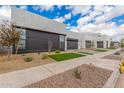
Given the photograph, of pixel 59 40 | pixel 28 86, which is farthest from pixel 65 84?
pixel 59 40

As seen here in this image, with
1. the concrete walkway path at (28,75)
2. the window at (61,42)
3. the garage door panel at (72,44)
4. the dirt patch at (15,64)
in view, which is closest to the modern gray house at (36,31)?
the window at (61,42)

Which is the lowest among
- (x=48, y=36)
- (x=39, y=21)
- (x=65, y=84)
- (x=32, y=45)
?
(x=65, y=84)

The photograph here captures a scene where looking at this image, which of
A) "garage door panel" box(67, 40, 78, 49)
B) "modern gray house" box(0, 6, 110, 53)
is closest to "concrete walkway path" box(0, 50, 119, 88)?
"modern gray house" box(0, 6, 110, 53)

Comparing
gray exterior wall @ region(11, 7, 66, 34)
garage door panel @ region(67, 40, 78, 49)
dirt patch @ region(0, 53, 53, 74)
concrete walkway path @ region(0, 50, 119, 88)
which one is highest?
gray exterior wall @ region(11, 7, 66, 34)

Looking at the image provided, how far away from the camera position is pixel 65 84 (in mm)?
5125

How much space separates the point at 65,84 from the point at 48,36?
19.2 m

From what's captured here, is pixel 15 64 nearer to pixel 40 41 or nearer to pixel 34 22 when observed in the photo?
pixel 34 22

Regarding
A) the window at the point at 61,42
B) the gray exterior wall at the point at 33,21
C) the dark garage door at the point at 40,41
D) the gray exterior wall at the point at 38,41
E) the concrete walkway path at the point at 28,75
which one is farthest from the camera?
the window at the point at 61,42

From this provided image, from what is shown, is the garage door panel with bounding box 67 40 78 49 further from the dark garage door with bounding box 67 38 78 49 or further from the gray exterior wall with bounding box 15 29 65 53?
the gray exterior wall with bounding box 15 29 65 53

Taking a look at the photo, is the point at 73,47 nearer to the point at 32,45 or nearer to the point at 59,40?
the point at 59,40

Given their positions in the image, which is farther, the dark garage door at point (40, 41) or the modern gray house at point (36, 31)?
the dark garage door at point (40, 41)

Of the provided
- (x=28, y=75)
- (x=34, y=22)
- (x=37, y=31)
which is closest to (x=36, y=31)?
(x=37, y=31)

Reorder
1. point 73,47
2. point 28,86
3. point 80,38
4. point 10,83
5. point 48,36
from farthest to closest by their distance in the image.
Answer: point 80,38
point 73,47
point 48,36
point 10,83
point 28,86

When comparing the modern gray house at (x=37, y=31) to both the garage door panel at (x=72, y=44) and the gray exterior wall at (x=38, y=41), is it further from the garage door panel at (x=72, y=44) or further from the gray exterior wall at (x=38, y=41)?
the garage door panel at (x=72, y=44)
